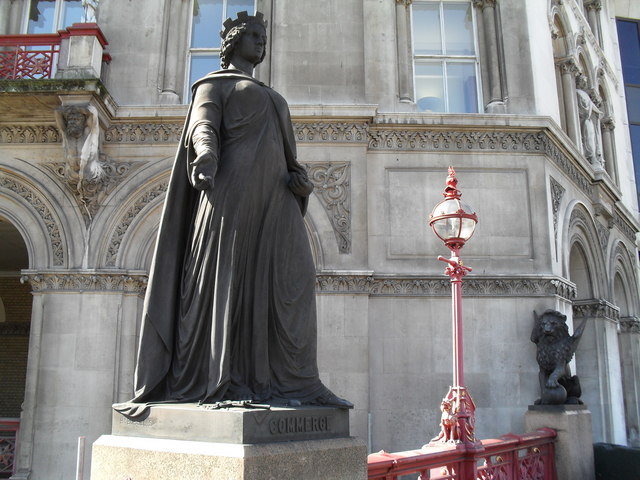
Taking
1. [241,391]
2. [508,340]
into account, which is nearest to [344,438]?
[241,391]

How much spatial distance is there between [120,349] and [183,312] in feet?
29.8

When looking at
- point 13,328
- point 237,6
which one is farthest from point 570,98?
point 13,328

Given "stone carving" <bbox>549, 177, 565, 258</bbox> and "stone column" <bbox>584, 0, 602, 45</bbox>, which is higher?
"stone column" <bbox>584, 0, 602, 45</bbox>

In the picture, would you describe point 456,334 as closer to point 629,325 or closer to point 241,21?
point 241,21

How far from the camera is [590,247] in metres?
17.1

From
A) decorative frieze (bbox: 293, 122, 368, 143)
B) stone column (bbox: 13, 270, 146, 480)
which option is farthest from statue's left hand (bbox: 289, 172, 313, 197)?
stone column (bbox: 13, 270, 146, 480)

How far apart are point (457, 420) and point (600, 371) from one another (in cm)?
983

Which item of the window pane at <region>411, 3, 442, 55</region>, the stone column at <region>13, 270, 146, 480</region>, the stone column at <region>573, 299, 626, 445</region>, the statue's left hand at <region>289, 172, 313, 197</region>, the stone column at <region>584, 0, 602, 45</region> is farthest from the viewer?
the stone column at <region>584, 0, 602, 45</region>

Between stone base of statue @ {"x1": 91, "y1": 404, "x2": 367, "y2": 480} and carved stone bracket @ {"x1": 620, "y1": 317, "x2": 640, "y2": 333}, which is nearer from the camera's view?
stone base of statue @ {"x1": 91, "y1": 404, "x2": 367, "y2": 480}

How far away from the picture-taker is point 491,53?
14.7 metres

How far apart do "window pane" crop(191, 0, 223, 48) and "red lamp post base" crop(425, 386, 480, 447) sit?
9988 mm

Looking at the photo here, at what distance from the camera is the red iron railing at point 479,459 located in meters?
5.97

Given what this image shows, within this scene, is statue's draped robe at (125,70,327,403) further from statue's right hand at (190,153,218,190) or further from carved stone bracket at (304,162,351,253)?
carved stone bracket at (304,162,351,253)

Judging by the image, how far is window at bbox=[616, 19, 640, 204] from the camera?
2492 centimetres
